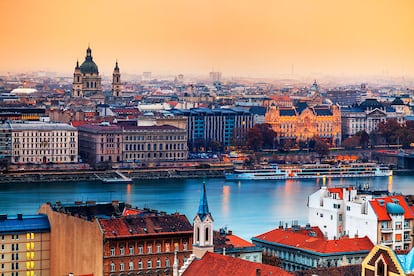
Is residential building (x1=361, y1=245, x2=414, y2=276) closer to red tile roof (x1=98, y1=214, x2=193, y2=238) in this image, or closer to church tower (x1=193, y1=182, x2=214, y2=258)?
Result: church tower (x1=193, y1=182, x2=214, y2=258)

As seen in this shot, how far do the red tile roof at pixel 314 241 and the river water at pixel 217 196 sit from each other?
6.80ft

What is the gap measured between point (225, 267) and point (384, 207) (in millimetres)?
4309

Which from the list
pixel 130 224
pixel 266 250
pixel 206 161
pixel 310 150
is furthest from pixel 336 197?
pixel 310 150

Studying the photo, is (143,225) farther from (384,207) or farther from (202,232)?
(384,207)

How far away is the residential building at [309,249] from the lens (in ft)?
44.5

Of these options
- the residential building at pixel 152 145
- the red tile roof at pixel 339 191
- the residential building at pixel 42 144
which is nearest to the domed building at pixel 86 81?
the residential building at pixel 152 145

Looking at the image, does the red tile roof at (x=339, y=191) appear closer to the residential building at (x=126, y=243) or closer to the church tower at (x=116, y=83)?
the residential building at (x=126, y=243)

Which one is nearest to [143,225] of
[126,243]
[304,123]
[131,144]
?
[126,243]

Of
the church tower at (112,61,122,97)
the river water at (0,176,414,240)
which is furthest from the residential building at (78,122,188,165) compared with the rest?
the church tower at (112,61,122,97)

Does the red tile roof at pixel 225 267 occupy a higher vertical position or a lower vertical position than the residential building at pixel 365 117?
higher

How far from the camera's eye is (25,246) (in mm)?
14062

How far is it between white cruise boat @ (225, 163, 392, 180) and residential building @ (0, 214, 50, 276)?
1615cm

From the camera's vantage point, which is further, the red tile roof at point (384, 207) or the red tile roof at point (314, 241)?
the red tile roof at point (384, 207)

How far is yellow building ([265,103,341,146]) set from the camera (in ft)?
131
